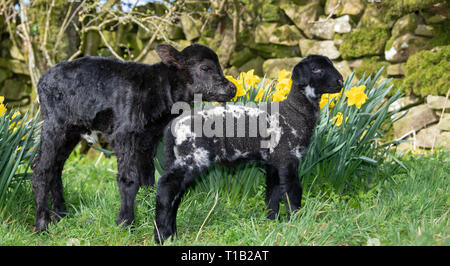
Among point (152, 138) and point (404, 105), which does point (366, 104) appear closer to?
point (152, 138)

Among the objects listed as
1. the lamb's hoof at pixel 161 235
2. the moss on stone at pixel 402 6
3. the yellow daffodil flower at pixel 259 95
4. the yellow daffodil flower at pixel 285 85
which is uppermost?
the moss on stone at pixel 402 6

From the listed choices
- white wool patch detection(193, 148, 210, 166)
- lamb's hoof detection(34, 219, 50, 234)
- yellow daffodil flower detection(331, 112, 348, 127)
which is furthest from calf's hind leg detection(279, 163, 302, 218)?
lamb's hoof detection(34, 219, 50, 234)

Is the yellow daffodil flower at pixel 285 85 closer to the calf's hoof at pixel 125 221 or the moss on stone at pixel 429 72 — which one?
the calf's hoof at pixel 125 221

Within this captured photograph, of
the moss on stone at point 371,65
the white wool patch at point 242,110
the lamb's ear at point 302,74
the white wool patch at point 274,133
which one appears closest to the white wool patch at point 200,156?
the white wool patch at point 242,110

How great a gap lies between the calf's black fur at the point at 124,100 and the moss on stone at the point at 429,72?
4.33 meters

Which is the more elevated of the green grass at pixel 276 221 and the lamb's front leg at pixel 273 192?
the lamb's front leg at pixel 273 192

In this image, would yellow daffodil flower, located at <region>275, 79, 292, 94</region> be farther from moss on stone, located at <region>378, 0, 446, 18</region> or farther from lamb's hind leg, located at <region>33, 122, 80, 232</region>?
moss on stone, located at <region>378, 0, 446, 18</region>

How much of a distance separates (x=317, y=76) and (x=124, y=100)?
1321mm

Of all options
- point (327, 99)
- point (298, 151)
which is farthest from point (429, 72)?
point (298, 151)

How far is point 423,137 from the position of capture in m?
6.18

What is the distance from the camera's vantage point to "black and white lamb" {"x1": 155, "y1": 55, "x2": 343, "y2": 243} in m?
2.62

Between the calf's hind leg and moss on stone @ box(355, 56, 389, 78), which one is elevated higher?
moss on stone @ box(355, 56, 389, 78)

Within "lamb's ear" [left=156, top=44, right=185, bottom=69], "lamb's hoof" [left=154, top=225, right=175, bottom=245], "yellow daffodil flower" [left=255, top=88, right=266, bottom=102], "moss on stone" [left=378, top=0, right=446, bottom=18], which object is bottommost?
"lamb's hoof" [left=154, top=225, right=175, bottom=245]

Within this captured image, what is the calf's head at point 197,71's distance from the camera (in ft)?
9.27
